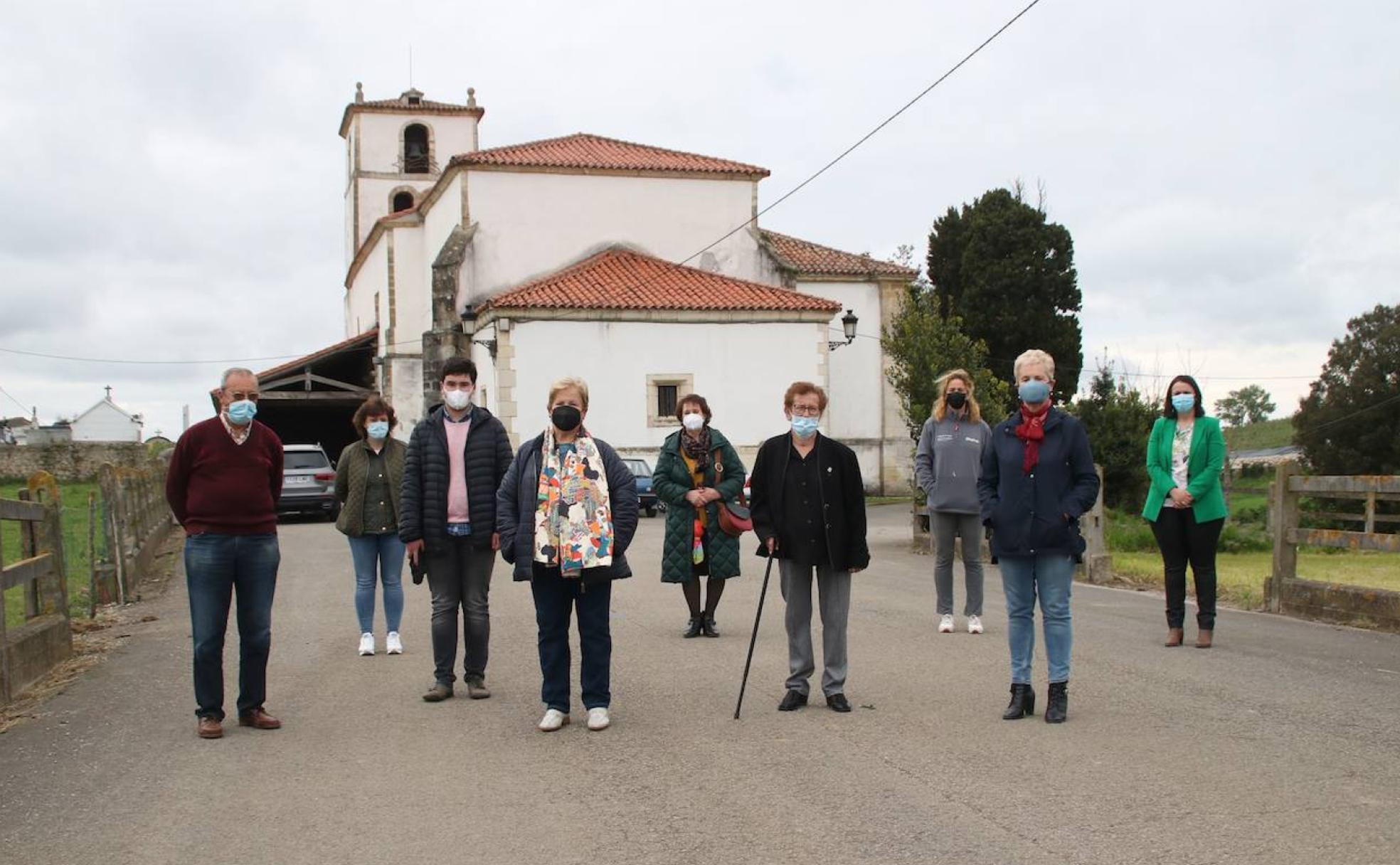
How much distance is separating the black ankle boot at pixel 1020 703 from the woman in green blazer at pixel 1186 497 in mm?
3052

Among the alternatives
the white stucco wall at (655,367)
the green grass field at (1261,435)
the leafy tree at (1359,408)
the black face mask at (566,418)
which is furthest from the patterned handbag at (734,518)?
the green grass field at (1261,435)

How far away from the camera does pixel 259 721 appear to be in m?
7.52

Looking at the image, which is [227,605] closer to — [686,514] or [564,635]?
[564,635]

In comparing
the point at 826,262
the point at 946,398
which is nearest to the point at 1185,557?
the point at 946,398

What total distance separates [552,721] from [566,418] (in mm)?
1540

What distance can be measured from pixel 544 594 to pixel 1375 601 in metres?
7.18

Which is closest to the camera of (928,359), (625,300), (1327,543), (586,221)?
(1327,543)

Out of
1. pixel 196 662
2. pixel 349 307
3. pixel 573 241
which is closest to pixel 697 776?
pixel 196 662

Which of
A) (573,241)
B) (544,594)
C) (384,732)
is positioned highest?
(573,241)

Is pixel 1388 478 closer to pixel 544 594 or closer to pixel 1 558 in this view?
pixel 544 594

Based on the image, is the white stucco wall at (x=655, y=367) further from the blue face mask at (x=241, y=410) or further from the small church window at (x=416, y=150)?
the blue face mask at (x=241, y=410)

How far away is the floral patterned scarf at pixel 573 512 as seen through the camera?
286 inches

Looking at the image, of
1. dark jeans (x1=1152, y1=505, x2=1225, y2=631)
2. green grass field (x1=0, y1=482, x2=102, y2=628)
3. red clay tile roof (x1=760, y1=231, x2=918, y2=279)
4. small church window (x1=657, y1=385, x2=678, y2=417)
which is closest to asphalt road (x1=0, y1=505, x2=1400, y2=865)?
dark jeans (x1=1152, y1=505, x2=1225, y2=631)

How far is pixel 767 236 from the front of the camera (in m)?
46.1
